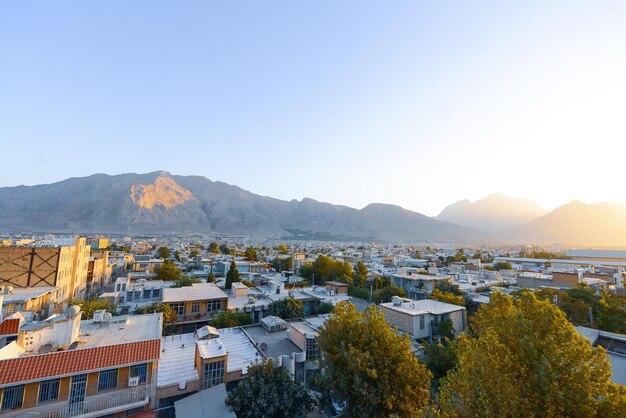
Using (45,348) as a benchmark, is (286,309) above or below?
below

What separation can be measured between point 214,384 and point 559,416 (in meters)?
14.4

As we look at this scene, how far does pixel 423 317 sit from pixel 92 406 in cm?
2295

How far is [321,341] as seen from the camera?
14734 millimetres

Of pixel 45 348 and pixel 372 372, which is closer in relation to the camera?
pixel 372 372

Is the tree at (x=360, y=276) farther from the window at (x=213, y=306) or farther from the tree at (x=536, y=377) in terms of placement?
the tree at (x=536, y=377)

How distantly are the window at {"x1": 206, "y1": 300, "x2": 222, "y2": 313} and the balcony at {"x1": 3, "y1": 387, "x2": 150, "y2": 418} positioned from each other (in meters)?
15.7

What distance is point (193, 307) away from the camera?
92.9ft

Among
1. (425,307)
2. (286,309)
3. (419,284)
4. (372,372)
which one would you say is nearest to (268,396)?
(372,372)

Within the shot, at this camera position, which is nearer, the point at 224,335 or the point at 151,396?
the point at 151,396

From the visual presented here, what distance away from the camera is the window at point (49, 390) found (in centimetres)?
1202

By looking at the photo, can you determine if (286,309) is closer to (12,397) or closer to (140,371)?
(140,371)

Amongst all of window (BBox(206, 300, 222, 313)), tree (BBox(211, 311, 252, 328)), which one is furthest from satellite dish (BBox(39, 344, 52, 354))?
window (BBox(206, 300, 222, 313))

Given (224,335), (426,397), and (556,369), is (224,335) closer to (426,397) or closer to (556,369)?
(426,397)

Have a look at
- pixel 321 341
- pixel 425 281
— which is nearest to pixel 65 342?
pixel 321 341
